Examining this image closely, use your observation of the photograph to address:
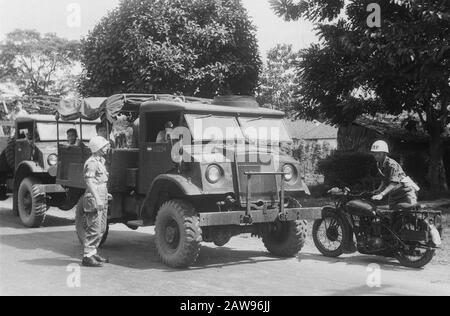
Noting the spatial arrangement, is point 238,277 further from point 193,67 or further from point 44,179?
point 193,67

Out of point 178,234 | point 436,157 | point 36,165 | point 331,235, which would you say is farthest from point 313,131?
point 178,234

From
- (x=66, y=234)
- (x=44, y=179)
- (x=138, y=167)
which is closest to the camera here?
(x=138, y=167)

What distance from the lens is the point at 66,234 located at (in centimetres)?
1113

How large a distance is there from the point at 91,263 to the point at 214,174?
2.13m

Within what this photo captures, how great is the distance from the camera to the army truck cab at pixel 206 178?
7.64 meters

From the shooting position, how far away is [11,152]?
14.1 meters

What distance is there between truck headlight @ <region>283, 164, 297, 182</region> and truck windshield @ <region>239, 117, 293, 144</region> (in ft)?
2.40

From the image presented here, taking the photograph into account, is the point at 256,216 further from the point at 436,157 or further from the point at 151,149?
the point at 436,157

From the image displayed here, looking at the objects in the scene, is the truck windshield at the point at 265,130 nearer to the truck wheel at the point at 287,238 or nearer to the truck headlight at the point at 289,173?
the truck headlight at the point at 289,173

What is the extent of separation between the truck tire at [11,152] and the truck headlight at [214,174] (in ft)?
26.5

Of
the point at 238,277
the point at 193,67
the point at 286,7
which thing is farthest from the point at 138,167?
the point at 286,7

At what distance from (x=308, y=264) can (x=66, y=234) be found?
17.3ft

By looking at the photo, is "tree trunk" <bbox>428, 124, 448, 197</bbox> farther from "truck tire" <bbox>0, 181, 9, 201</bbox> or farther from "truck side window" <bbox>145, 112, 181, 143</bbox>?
"truck tire" <bbox>0, 181, 9, 201</bbox>

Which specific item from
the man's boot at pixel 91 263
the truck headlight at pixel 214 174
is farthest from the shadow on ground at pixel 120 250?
the truck headlight at pixel 214 174
